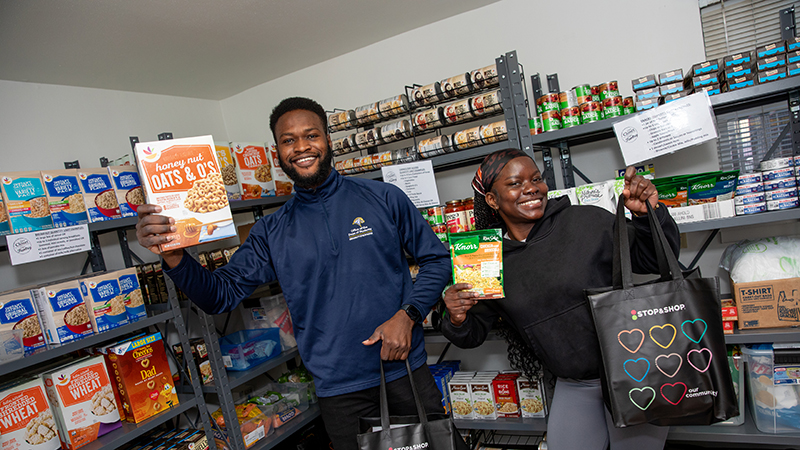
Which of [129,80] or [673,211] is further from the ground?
[129,80]

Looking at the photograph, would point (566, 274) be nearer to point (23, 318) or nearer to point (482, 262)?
point (482, 262)

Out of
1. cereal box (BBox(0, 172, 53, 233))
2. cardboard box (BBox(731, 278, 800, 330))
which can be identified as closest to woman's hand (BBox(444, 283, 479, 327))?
cardboard box (BBox(731, 278, 800, 330))

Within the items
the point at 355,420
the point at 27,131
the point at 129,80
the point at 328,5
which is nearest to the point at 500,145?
the point at 328,5

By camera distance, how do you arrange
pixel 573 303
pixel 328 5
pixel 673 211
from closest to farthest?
pixel 573 303 → pixel 673 211 → pixel 328 5

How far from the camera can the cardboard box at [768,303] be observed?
2098 mm

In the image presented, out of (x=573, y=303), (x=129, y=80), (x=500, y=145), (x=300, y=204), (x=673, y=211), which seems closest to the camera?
(x=573, y=303)

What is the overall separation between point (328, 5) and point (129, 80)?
1694 millimetres

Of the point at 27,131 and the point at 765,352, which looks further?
the point at 27,131

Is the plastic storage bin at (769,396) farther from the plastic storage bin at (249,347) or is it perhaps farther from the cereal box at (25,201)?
the cereal box at (25,201)

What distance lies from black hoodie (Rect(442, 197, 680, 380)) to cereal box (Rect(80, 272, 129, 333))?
179 centimetres

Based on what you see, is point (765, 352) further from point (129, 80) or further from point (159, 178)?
point (129, 80)

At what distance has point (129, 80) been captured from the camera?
10.9 ft

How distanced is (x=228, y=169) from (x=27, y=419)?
63.0 inches

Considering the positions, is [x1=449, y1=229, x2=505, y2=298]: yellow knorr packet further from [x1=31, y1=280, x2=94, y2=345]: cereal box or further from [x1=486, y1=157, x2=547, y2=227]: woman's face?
[x1=31, y1=280, x2=94, y2=345]: cereal box
